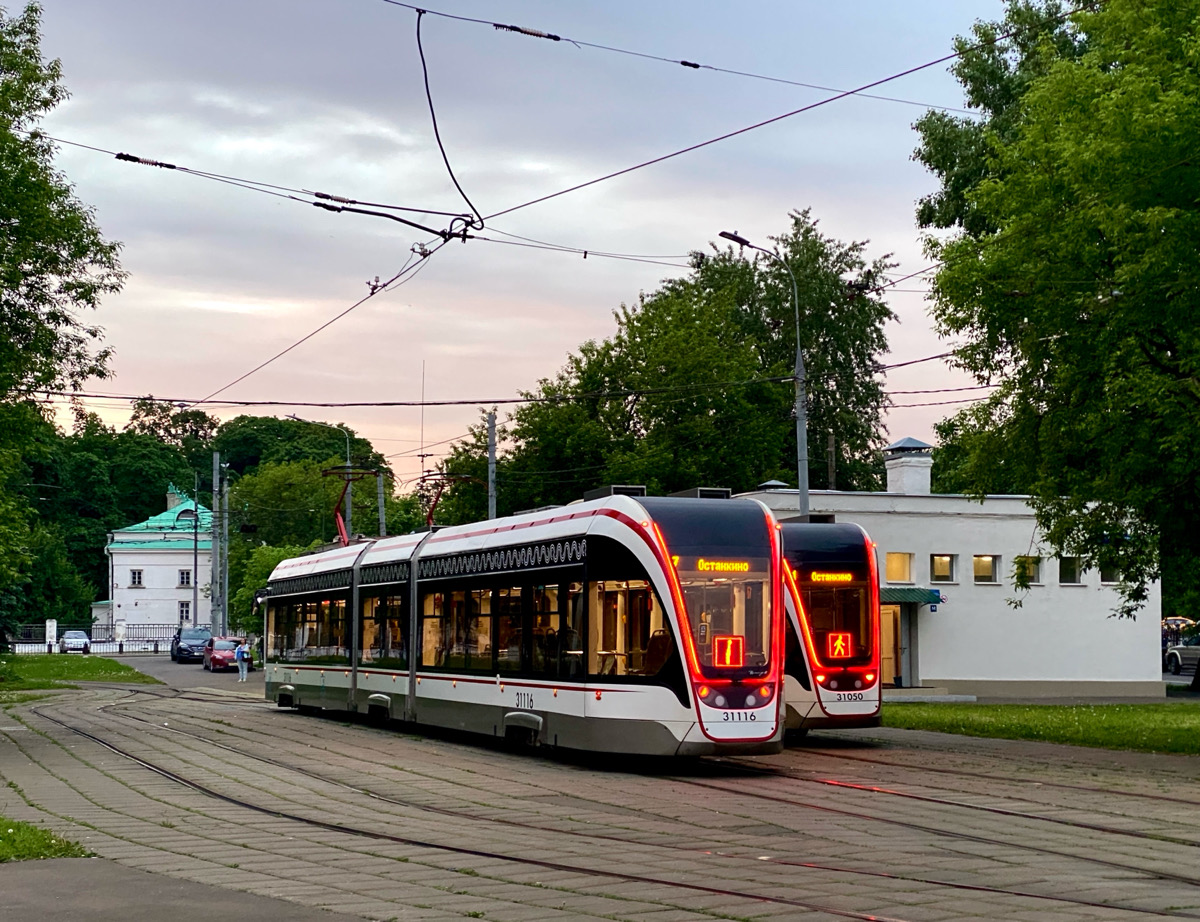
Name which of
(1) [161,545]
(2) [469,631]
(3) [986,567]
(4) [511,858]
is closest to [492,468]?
(3) [986,567]

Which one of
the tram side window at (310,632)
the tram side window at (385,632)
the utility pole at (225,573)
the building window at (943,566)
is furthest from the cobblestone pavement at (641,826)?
the utility pole at (225,573)

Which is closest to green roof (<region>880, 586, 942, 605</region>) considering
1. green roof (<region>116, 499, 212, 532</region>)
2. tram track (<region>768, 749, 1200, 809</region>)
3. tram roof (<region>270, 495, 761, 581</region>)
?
tram roof (<region>270, 495, 761, 581</region>)

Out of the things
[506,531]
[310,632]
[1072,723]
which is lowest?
[1072,723]

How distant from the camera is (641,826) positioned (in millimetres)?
13570

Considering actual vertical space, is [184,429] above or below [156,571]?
above

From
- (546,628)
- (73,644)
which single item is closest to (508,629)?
(546,628)

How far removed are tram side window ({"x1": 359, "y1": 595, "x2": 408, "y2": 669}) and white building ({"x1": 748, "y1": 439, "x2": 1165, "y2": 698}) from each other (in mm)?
19845

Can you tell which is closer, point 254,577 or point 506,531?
point 506,531

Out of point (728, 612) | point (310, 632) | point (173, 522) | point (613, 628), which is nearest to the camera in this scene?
point (728, 612)

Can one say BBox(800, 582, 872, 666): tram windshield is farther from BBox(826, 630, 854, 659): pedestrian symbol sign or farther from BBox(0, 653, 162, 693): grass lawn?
BBox(0, 653, 162, 693): grass lawn

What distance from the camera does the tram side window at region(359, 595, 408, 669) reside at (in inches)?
1022

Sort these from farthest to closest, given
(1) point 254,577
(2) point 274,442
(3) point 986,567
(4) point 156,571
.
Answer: (2) point 274,442
(4) point 156,571
(1) point 254,577
(3) point 986,567

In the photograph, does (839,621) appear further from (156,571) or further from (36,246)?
(156,571)

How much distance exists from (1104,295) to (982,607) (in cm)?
2658
